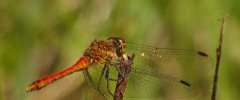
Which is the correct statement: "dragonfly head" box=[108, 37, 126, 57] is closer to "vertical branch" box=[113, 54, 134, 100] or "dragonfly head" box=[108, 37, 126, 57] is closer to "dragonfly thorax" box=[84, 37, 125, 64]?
"dragonfly thorax" box=[84, 37, 125, 64]

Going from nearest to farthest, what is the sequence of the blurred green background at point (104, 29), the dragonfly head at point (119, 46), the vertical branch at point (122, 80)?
the vertical branch at point (122, 80)
the dragonfly head at point (119, 46)
the blurred green background at point (104, 29)

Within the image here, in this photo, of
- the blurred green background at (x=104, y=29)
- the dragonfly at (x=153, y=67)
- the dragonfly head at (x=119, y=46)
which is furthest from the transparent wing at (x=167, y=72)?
the blurred green background at (x=104, y=29)

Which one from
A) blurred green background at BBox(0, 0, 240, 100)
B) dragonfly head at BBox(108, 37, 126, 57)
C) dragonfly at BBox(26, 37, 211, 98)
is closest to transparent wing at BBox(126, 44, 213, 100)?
dragonfly at BBox(26, 37, 211, 98)

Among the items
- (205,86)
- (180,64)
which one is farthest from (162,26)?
(180,64)

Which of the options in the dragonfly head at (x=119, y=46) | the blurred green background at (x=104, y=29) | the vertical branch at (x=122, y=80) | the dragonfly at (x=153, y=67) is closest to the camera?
the vertical branch at (x=122, y=80)

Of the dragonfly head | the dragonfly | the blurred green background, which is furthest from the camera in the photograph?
the blurred green background

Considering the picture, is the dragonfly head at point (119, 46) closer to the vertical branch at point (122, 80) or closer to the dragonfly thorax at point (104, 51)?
the dragonfly thorax at point (104, 51)

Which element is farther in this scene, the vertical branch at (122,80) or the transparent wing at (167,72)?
the transparent wing at (167,72)

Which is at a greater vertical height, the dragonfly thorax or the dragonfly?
the dragonfly thorax
